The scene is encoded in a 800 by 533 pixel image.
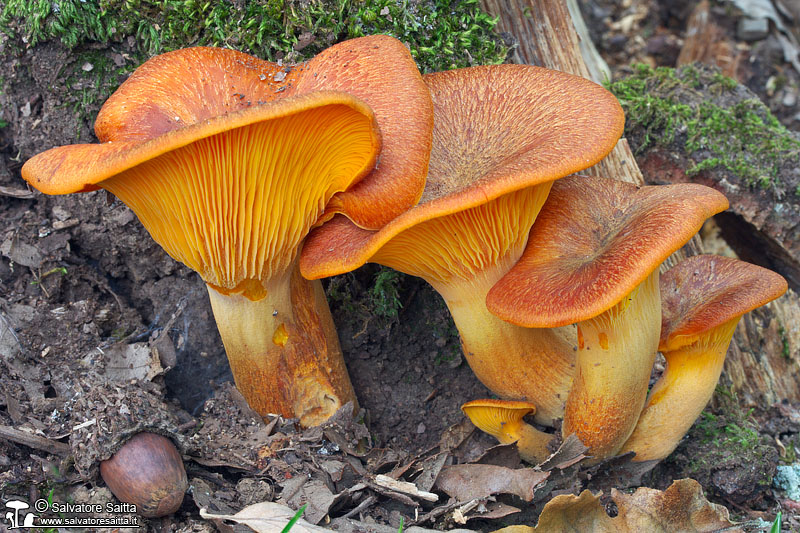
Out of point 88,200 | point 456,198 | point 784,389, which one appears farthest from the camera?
point 784,389

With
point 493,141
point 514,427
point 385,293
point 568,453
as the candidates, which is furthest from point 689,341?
point 385,293

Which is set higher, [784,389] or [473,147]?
[473,147]

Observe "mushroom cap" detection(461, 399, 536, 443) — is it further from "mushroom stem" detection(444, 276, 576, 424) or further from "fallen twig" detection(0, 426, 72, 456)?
"fallen twig" detection(0, 426, 72, 456)

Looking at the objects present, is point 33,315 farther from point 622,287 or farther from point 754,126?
point 754,126

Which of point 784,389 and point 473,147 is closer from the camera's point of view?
point 473,147

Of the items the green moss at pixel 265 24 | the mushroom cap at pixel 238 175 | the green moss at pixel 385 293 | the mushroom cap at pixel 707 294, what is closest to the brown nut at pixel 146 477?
the mushroom cap at pixel 238 175

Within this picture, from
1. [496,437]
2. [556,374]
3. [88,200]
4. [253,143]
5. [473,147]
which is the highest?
[253,143]

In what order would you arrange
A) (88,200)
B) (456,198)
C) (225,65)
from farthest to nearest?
(88,200) → (225,65) → (456,198)

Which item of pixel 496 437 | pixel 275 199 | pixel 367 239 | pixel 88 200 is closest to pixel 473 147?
pixel 367 239
